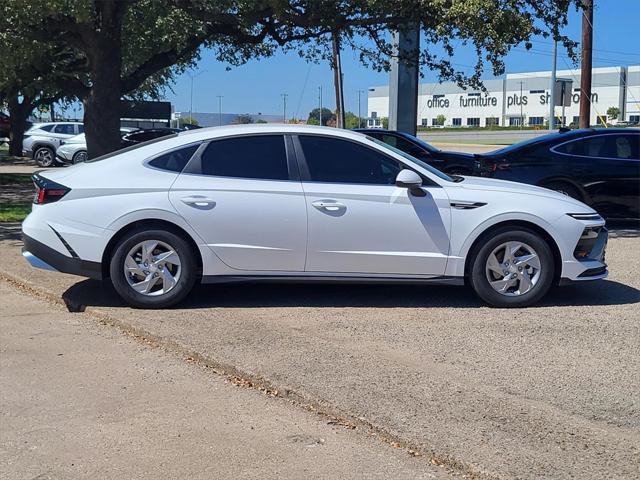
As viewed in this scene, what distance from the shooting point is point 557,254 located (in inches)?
284

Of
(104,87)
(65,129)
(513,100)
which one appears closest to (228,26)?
(104,87)

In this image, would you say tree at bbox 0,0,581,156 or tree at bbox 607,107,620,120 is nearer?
tree at bbox 0,0,581,156

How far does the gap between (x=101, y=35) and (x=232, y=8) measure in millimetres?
2294

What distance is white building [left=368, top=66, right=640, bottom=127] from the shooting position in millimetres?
80875

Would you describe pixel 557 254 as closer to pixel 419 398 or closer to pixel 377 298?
pixel 377 298

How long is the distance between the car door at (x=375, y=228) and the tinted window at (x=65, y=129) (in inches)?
992

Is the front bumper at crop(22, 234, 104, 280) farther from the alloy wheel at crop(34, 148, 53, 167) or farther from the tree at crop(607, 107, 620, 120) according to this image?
the tree at crop(607, 107, 620, 120)

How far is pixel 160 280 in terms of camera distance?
7055 millimetres

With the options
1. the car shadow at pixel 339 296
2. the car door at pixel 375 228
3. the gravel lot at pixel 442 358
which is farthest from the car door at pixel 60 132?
the car door at pixel 375 228

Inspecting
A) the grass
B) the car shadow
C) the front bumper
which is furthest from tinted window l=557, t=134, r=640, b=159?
the grass

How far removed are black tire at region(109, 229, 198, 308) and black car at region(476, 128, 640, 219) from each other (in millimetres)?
6534

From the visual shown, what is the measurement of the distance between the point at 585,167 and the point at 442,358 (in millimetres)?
7370

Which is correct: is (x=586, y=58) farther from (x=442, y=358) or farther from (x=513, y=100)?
(x=513, y=100)

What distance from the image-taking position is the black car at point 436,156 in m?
13.5
